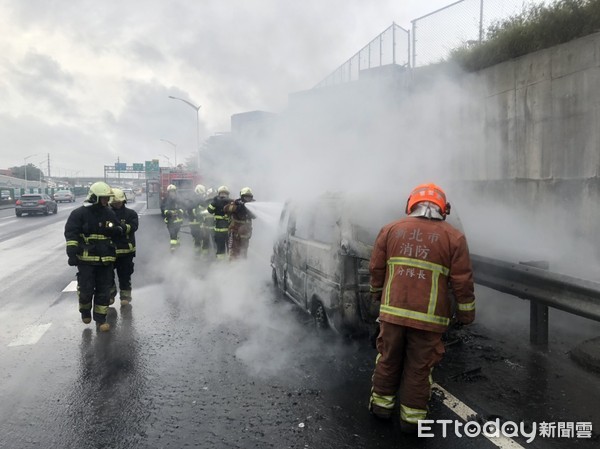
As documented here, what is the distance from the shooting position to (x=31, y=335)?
5.04m

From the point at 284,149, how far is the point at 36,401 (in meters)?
9.92

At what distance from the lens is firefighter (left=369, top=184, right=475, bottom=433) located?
2.85 meters

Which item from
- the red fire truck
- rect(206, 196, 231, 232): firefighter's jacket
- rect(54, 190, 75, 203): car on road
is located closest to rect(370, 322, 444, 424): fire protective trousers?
rect(206, 196, 231, 232): firefighter's jacket

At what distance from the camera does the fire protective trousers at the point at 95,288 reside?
17.0ft

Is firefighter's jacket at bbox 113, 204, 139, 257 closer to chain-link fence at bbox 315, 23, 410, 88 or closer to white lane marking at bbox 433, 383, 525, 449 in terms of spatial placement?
white lane marking at bbox 433, 383, 525, 449

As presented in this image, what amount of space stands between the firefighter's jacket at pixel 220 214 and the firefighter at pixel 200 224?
1.74m

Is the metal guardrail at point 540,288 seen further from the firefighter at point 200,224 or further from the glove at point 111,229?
the firefighter at point 200,224

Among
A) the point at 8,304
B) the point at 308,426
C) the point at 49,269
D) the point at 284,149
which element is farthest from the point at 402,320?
the point at 284,149

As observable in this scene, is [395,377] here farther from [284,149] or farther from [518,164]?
[284,149]

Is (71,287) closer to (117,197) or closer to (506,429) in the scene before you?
(117,197)

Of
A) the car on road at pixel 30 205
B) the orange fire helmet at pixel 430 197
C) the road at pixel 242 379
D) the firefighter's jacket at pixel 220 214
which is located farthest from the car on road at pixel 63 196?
the orange fire helmet at pixel 430 197

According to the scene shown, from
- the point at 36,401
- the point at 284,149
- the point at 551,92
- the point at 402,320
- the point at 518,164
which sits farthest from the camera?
the point at 284,149

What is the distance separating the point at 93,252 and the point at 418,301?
152 inches

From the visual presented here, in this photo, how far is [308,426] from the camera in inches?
118
